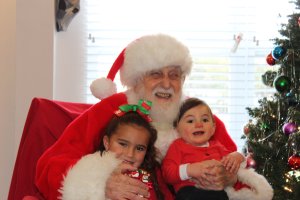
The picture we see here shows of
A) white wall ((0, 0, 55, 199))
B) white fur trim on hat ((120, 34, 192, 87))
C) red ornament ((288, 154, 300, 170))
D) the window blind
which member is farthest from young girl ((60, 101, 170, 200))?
the window blind

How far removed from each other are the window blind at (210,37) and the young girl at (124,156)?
1472mm

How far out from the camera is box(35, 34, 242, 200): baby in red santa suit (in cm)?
176

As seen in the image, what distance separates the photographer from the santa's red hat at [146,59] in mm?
2070

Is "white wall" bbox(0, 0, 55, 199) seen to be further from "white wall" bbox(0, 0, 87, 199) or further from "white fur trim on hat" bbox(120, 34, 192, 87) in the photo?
"white fur trim on hat" bbox(120, 34, 192, 87)

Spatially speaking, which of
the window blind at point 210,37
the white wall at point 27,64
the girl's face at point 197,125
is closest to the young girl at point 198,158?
the girl's face at point 197,125

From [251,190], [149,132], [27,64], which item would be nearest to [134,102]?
[149,132]

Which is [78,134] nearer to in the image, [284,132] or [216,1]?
[284,132]

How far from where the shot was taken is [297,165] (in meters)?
2.24

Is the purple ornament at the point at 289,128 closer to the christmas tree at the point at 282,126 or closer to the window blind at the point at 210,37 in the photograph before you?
the christmas tree at the point at 282,126

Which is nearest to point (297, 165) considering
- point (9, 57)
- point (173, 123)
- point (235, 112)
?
point (173, 123)

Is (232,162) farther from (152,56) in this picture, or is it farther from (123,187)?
(152,56)

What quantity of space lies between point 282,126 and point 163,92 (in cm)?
81

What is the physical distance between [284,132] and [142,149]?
909 mm

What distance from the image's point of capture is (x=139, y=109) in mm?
1948
